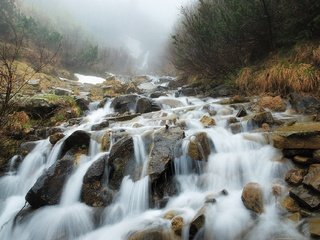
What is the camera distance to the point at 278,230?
383 cm

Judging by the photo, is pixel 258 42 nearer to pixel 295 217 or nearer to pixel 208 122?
pixel 208 122

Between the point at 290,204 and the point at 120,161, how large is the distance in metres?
3.06

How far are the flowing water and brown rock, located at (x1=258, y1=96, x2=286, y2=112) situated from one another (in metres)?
2.23

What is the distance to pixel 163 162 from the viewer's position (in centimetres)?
547

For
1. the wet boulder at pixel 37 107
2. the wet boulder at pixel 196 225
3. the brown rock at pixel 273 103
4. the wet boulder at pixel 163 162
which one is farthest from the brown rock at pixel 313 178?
the wet boulder at pixel 37 107

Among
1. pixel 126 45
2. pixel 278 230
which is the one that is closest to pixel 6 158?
pixel 278 230

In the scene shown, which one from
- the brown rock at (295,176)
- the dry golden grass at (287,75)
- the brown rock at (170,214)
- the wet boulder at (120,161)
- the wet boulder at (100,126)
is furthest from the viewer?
the dry golden grass at (287,75)

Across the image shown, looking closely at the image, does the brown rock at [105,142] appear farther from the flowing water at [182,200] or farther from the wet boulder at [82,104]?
the wet boulder at [82,104]

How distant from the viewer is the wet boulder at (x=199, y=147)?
18.5 ft

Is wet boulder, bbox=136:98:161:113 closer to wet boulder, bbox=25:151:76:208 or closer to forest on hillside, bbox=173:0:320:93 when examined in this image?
forest on hillside, bbox=173:0:320:93

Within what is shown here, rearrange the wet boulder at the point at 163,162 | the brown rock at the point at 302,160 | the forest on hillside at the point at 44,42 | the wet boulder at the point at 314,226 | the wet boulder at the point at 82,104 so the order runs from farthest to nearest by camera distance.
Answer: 1. the forest on hillside at the point at 44,42
2. the wet boulder at the point at 82,104
3. the wet boulder at the point at 163,162
4. the brown rock at the point at 302,160
5. the wet boulder at the point at 314,226

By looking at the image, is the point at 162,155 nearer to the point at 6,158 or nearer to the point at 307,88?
the point at 6,158

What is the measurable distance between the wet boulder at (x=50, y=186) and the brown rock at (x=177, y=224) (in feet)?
7.41

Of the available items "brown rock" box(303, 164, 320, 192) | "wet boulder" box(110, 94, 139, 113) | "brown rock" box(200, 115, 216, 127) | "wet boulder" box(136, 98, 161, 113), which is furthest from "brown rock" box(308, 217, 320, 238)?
"wet boulder" box(110, 94, 139, 113)
